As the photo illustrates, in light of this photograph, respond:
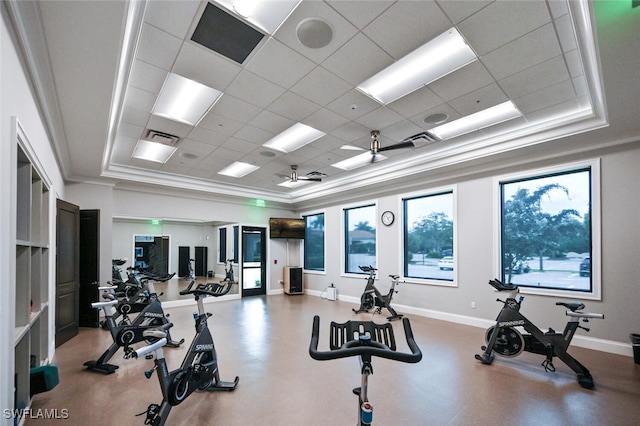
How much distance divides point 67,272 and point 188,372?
3.73 m

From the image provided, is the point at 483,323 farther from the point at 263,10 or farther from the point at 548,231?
the point at 263,10

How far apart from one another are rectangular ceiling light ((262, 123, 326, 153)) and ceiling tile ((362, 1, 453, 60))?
1.98m

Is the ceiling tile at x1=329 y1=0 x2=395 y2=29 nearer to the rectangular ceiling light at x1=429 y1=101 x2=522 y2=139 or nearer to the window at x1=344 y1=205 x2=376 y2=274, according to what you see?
the rectangular ceiling light at x1=429 y1=101 x2=522 y2=139

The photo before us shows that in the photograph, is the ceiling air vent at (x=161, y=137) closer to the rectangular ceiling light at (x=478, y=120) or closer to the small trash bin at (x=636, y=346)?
the rectangular ceiling light at (x=478, y=120)

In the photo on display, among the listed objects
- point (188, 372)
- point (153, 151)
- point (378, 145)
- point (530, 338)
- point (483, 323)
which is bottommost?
point (483, 323)

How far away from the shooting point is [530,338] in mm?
3754

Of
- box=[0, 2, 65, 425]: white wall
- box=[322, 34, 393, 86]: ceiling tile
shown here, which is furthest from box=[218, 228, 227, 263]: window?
box=[0, 2, 65, 425]: white wall

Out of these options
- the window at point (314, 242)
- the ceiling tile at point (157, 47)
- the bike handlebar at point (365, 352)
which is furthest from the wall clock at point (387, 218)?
the bike handlebar at point (365, 352)

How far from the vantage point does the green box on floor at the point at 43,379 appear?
7.61 feet

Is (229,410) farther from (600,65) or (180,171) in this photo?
(180,171)

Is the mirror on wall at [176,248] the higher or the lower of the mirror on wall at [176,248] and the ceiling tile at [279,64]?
the lower

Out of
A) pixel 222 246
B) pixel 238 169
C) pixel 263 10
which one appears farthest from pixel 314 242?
pixel 263 10

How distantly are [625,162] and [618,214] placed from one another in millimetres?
749

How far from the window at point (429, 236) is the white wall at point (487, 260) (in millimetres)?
213
